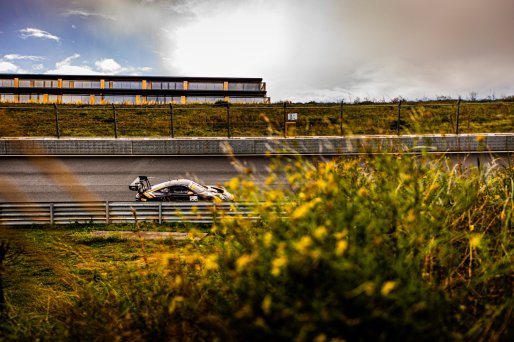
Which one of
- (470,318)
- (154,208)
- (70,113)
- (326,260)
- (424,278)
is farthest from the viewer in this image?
(70,113)

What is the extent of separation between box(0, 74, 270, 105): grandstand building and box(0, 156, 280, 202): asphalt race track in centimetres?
4072

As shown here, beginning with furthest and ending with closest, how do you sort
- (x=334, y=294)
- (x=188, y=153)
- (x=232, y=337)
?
(x=188, y=153) < (x=232, y=337) < (x=334, y=294)

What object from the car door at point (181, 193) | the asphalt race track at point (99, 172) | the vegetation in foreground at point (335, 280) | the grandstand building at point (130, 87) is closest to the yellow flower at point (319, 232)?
the vegetation in foreground at point (335, 280)

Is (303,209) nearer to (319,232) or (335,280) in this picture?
(319,232)

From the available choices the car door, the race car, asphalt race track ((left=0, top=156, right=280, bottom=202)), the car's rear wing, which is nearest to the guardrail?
the race car

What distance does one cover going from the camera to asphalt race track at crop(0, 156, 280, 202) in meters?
14.5

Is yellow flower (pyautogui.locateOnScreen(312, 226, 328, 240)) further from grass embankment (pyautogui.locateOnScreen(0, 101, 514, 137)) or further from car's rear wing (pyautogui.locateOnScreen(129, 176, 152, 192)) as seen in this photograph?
grass embankment (pyautogui.locateOnScreen(0, 101, 514, 137))

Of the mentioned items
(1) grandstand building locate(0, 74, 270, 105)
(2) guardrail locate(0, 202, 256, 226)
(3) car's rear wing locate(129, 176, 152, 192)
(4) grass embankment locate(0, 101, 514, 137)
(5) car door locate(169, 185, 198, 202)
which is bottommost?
(2) guardrail locate(0, 202, 256, 226)

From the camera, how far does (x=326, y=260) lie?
6.73 ft

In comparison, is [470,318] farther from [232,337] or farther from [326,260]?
[232,337]

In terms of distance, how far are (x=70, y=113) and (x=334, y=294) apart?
30020 millimetres

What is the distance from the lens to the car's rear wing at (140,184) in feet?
45.4

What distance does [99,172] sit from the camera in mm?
15883

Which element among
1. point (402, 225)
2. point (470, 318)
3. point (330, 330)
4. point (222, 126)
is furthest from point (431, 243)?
point (222, 126)
